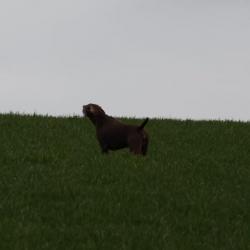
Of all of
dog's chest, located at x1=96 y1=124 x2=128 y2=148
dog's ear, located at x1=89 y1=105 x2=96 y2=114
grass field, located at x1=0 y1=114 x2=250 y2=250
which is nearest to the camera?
grass field, located at x1=0 y1=114 x2=250 y2=250

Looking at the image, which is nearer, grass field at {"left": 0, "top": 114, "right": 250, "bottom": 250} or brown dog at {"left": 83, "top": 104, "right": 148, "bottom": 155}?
grass field at {"left": 0, "top": 114, "right": 250, "bottom": 250}

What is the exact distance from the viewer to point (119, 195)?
1414 cm

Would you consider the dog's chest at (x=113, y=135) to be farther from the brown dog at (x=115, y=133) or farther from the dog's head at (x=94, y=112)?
the dog's head at (x=94, y=112)

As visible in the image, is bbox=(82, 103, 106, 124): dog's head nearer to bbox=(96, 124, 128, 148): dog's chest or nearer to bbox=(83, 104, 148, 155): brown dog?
bbox=(83, 104, 148, 155): brown dog

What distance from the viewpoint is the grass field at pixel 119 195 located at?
1188 cm

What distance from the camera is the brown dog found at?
17172mm

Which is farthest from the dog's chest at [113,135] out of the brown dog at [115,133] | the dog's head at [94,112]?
the dog's head at [94,112]

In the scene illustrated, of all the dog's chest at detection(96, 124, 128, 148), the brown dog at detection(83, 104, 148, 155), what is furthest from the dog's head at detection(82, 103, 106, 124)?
the dog's chest at detection(96, 124, 128, 148)

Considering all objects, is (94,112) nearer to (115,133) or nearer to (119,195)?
(115,133)

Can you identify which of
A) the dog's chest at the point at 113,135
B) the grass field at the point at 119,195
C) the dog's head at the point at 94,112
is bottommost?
the grass field at the point at 119,195

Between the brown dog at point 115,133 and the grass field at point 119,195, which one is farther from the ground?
the brown dog at point 115,133

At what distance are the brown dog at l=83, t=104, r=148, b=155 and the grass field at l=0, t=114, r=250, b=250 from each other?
0.97 feet

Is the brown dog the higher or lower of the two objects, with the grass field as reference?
higher

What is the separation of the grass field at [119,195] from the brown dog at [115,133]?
0.97ft
